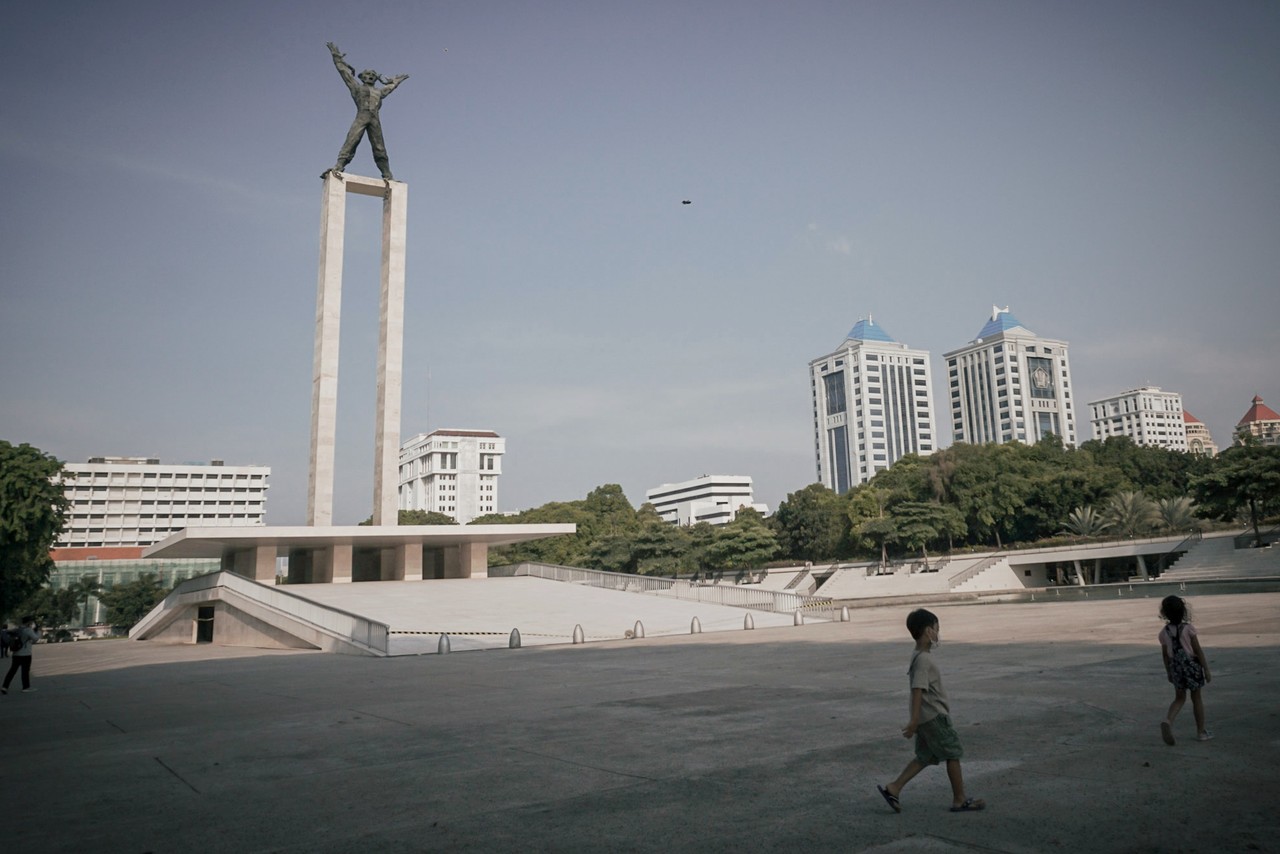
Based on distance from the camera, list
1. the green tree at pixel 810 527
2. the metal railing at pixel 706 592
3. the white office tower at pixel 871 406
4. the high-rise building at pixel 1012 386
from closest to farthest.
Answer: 1. the metal railing at pixel 706 592
2. the green tree at pixel 810 527
3. the high-rise building at pixel 1012 386
4. the white office tower at pixel 871 406

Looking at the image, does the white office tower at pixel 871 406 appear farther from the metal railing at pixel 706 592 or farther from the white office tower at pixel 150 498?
the metal railing at pixel 706 592

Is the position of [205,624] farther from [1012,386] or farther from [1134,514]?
[1012,386]

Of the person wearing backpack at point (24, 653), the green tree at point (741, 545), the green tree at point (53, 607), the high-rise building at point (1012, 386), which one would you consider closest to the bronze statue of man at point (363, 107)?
the person wearing backpack at point (24, 653)

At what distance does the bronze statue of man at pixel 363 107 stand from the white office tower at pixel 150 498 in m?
106

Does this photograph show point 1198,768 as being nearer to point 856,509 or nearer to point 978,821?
point 978,821

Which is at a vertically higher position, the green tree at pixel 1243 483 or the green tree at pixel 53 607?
the green tree at pixel 1243 483

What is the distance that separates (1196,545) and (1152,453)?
31.8m

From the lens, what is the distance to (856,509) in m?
76.8

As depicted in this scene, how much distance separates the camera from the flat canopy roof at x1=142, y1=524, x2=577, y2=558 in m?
37.6

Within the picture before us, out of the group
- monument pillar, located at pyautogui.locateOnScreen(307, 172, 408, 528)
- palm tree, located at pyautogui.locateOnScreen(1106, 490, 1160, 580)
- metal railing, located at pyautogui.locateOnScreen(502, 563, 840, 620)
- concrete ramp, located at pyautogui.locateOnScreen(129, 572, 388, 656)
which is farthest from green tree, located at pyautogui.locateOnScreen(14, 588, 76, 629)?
palm tree, located at pyautogui.locateOnScreen(1106, 490, 1160, 580)

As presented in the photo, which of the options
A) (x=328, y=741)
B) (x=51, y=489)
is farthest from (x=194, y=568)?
(x=328, y=741)

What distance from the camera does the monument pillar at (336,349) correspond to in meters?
41.4

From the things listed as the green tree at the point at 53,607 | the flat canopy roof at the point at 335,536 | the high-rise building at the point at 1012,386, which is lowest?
the green tree at the point at 53,607

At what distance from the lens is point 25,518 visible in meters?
37.0
